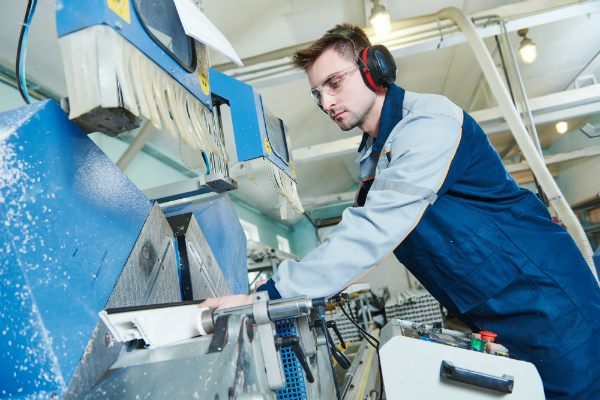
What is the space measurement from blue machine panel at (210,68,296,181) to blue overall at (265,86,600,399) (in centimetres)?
39

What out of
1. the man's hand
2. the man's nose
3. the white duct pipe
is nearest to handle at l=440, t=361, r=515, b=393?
the man's hand

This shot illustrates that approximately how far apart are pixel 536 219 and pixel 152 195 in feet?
3.47

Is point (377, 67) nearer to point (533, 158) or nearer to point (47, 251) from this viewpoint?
point (47, 251)

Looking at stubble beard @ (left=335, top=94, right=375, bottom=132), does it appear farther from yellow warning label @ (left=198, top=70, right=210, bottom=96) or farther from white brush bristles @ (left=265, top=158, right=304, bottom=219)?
yellow warning label @ (left=198, top=70, right=210, bottom=96)

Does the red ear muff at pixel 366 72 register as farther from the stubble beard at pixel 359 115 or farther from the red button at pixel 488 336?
the red button at pixel 488 336

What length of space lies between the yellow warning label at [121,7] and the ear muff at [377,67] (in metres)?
0.72

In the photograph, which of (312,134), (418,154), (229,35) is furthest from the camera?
(312,134)

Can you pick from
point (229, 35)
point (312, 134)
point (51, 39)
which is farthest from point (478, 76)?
point (51, 39)

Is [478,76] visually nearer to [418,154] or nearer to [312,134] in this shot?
[312,134]

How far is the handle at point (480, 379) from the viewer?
720mm

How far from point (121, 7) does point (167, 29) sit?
6.4 inches

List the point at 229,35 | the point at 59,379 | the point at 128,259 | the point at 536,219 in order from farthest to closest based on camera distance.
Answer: the point at 229,35, the point at 536,219, the point at 128,259, the point at 59,379

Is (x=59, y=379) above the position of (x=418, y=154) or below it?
below

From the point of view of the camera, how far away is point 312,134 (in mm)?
5289
